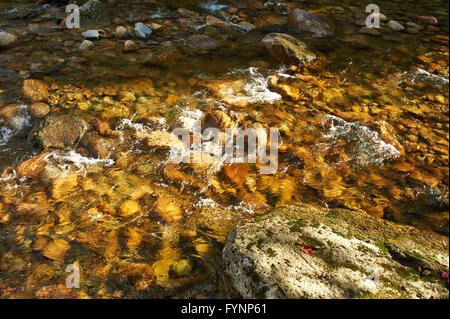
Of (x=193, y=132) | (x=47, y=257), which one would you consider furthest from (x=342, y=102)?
(x=47, y=257)

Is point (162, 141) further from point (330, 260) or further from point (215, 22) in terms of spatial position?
point (215, 22)

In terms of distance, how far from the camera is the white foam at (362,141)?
12.8 ft

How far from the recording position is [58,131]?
3.96 m

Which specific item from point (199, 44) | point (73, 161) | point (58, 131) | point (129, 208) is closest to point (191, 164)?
point (129, 208)

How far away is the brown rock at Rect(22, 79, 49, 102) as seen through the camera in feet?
15.0

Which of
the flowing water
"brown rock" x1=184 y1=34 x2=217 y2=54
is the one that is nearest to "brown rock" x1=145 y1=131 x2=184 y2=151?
the flowing water

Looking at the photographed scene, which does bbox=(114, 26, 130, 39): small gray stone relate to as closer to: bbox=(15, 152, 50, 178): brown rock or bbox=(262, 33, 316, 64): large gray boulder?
bbox=(262, 33, 316, 64): large gray boulder

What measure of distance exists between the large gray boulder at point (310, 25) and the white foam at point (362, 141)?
9.93ft

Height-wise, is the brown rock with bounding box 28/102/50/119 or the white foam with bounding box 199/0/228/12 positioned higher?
the white foam with bounding box 199/0/228/12

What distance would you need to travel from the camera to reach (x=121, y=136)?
13.5 ft

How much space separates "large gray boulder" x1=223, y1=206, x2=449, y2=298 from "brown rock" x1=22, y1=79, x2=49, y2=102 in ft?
12.2

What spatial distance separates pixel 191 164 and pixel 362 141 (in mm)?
2236

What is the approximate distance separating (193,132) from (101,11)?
4691mm

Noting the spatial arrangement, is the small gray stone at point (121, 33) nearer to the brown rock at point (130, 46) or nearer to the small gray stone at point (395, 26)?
the brown rock at point (130, 46)
